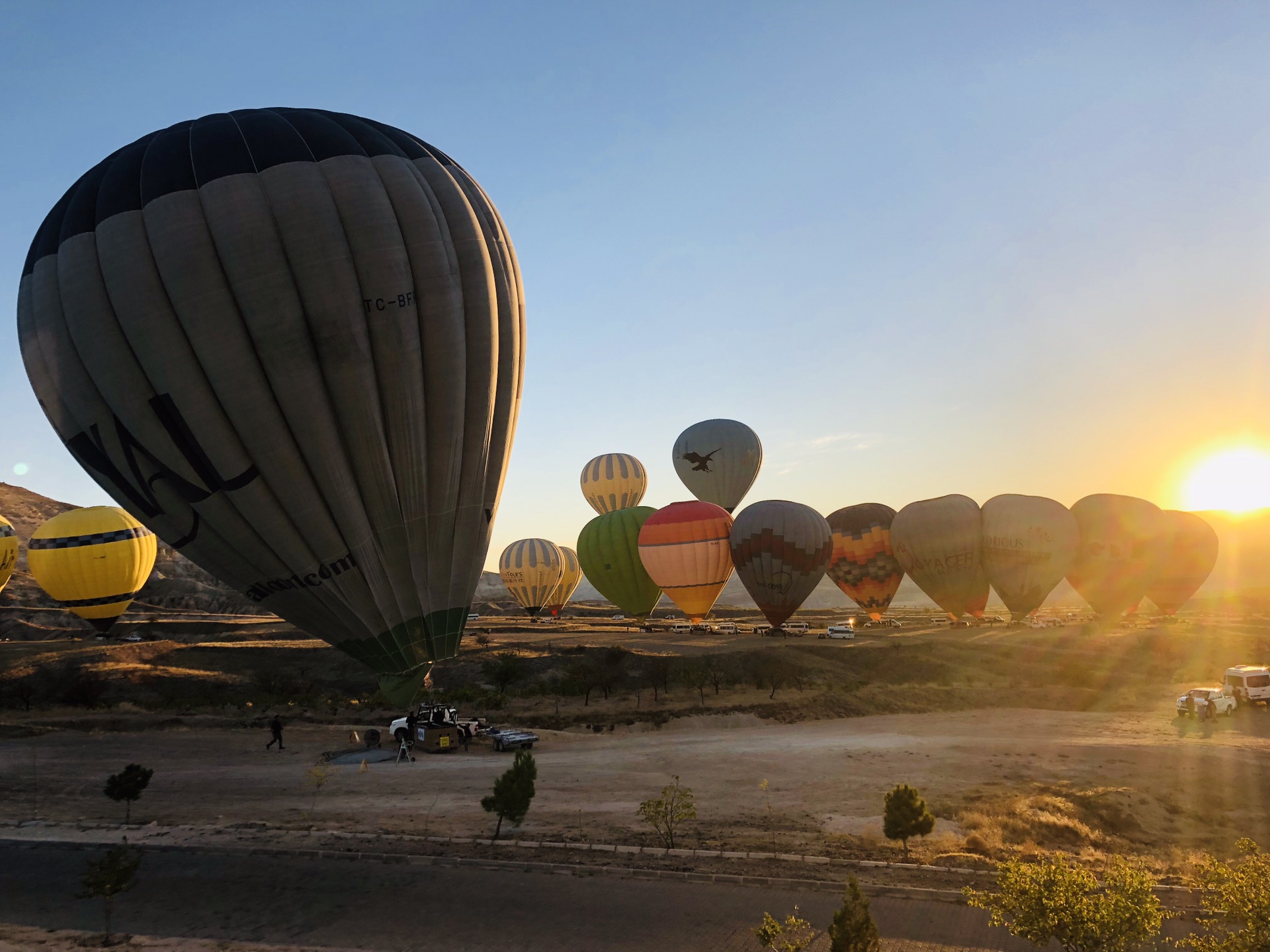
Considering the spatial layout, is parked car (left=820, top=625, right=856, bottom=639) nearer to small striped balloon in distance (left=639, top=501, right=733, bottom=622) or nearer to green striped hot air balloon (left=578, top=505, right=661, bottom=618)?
small striped balloon in distance (left=639, top=501, right=733, bottom=622)

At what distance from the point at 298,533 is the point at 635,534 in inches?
1926

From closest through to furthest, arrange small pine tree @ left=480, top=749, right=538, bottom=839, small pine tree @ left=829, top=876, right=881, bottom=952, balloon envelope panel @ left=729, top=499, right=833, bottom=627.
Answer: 1. small pine tree @ left=829, top=876, right=881, bottom=952
2. small pine tree @ left=480, top=749, right=538, bottom=839
3. balloon envelope panel @ left=729, top=499, right=833, bottom=627

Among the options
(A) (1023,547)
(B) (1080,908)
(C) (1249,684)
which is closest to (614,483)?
(A) (1023,547)

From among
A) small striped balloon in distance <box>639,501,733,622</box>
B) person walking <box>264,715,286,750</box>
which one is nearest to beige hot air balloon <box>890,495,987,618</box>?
small striped balloon in distance <box>639,501,733,622</box>

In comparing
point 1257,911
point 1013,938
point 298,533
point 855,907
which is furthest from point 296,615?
point 1257,911

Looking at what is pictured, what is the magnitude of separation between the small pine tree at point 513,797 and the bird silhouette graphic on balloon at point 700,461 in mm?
67606

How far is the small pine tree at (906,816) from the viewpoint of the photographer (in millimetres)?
18766

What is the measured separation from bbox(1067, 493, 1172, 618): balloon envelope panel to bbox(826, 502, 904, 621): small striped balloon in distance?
56.3 feet

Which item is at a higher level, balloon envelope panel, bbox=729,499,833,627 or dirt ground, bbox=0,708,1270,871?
balloon envelope panel, bbox=729,499,833,627

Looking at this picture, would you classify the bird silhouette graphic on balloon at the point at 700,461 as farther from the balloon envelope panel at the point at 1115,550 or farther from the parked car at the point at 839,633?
the balloon envelope panel at the point at 1115,550

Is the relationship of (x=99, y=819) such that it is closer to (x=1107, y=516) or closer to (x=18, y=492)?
(x=1107, y=516)

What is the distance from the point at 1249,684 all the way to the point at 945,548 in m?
25.5

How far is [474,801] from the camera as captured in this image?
79.9ft

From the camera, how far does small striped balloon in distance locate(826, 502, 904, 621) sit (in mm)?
75562
